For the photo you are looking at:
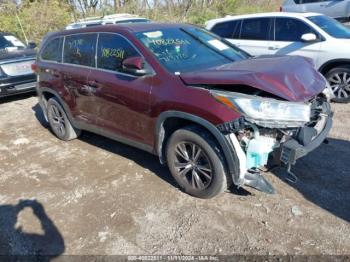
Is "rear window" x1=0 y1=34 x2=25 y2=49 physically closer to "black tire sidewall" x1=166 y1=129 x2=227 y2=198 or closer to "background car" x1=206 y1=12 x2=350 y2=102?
"background car" x1=206 y1=12 x2=350 y2=102

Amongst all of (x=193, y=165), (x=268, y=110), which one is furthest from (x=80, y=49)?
(x=268, y=110)

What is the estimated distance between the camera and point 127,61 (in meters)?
3.62

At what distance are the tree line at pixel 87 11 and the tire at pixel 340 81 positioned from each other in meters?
11.9

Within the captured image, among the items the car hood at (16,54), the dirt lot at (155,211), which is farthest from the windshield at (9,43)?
the dirt lot at (155,211)

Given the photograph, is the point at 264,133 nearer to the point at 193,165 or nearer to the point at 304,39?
the point at 193,165

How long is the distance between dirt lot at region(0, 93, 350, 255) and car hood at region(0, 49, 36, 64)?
13.4 feet

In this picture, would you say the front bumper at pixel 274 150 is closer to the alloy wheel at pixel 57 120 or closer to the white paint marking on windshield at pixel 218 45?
the white paint marking on windshield at pixel 218 45

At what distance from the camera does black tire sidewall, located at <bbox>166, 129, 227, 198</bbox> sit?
3273mm

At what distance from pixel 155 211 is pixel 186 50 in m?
1.83

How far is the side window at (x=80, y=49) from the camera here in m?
4.47

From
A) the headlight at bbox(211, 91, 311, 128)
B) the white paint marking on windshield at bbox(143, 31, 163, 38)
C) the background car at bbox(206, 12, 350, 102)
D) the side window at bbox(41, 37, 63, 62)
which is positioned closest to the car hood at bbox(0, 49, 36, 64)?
the side window at bbox(41, 37, 63, 62)

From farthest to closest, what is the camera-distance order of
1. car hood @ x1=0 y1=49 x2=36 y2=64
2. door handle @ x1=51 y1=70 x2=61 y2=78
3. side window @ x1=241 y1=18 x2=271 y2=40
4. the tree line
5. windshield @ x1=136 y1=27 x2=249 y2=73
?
1. the tree line
2. car hood @ x1=0 y1=49 x2=36 y2=64
3. side window @ x1=241 y1=18 x2=271 y2=40
4. door handle @ x1=51 y1=70 x2=61 y2=78
5. windshield @ x1=136 y1=27 x2=249 y2=73

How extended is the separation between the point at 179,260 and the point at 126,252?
0.48 meters

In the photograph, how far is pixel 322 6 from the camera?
1426 centimetres
